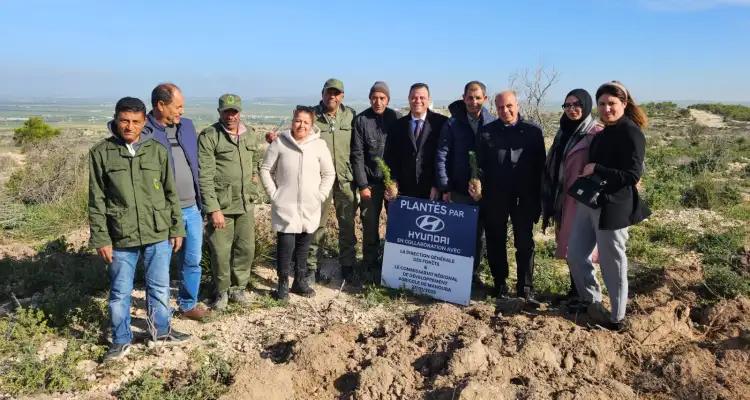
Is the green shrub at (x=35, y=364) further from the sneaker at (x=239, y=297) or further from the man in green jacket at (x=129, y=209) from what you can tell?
the sneaker at (x=239, y=297)

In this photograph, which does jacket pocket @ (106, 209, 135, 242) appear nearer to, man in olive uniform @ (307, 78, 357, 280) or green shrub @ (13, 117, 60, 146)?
man in olive uniform @ (307, 78, 357, 280)

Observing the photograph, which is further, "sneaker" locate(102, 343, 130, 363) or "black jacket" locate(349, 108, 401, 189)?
"black jacket" locate(349, 108, 401, 189)

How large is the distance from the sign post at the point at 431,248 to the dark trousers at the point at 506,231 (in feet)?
0.49

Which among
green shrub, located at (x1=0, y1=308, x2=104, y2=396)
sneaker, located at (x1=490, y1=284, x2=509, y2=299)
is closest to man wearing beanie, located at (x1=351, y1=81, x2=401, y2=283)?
sneaker, located at (x1=490, y1=284, x2=509, y2=299)

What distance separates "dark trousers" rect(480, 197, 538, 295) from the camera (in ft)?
15.6

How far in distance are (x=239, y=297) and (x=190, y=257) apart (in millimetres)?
761

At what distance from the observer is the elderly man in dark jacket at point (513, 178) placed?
4551 millimetres

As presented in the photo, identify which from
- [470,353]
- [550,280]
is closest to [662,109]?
[550,280]

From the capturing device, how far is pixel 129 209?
11.5ft

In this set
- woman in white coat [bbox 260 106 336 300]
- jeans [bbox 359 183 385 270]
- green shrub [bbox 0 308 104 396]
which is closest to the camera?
green shrub [bbox 0 308 104 396]

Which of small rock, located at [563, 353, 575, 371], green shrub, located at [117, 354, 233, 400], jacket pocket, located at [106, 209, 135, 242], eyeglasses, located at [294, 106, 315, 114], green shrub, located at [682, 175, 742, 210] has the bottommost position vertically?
green shrub, located at [117, 354, 233, 400]

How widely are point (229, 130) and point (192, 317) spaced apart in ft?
5.40

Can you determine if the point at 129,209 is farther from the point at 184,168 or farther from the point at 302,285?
the point at 302,285

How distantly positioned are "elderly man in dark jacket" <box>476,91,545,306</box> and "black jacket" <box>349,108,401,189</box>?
1.00 meters
